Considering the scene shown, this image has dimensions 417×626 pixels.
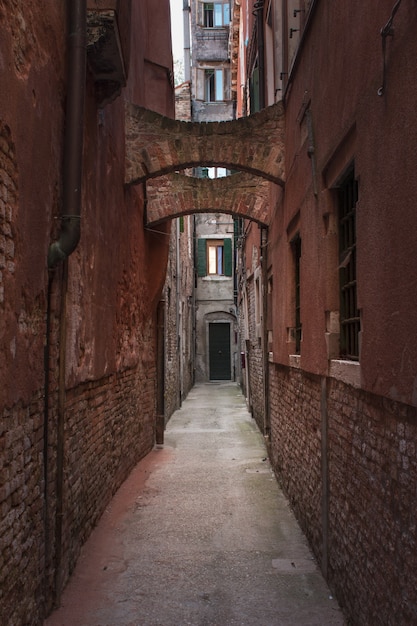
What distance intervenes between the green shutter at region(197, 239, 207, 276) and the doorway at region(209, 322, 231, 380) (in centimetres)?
251

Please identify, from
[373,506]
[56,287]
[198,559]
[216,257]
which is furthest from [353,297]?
[216,257]

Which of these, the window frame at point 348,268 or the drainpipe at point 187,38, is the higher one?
the drainpipe at point 187,38

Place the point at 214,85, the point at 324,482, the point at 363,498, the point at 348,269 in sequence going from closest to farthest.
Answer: the point at 363,498, the point at 348,269, the point at 324,482, the point at 214,85

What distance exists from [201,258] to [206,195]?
16.4 m

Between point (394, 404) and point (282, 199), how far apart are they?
207 inches

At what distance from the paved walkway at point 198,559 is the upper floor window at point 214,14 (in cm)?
2592

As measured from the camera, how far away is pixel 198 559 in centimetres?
525

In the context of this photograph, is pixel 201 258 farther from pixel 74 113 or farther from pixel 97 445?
pixel 74 113

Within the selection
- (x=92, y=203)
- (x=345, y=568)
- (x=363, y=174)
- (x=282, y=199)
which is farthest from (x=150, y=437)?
(x=363, y=174)

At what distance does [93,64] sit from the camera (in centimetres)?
534

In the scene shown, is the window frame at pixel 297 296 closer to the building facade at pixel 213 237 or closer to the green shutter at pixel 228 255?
the building facade at pixel 213 237

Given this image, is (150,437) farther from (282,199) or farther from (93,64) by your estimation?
(93,64)

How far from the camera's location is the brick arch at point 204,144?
25.6ft

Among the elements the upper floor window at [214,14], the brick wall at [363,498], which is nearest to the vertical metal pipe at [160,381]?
the brick wall at [363,498]
